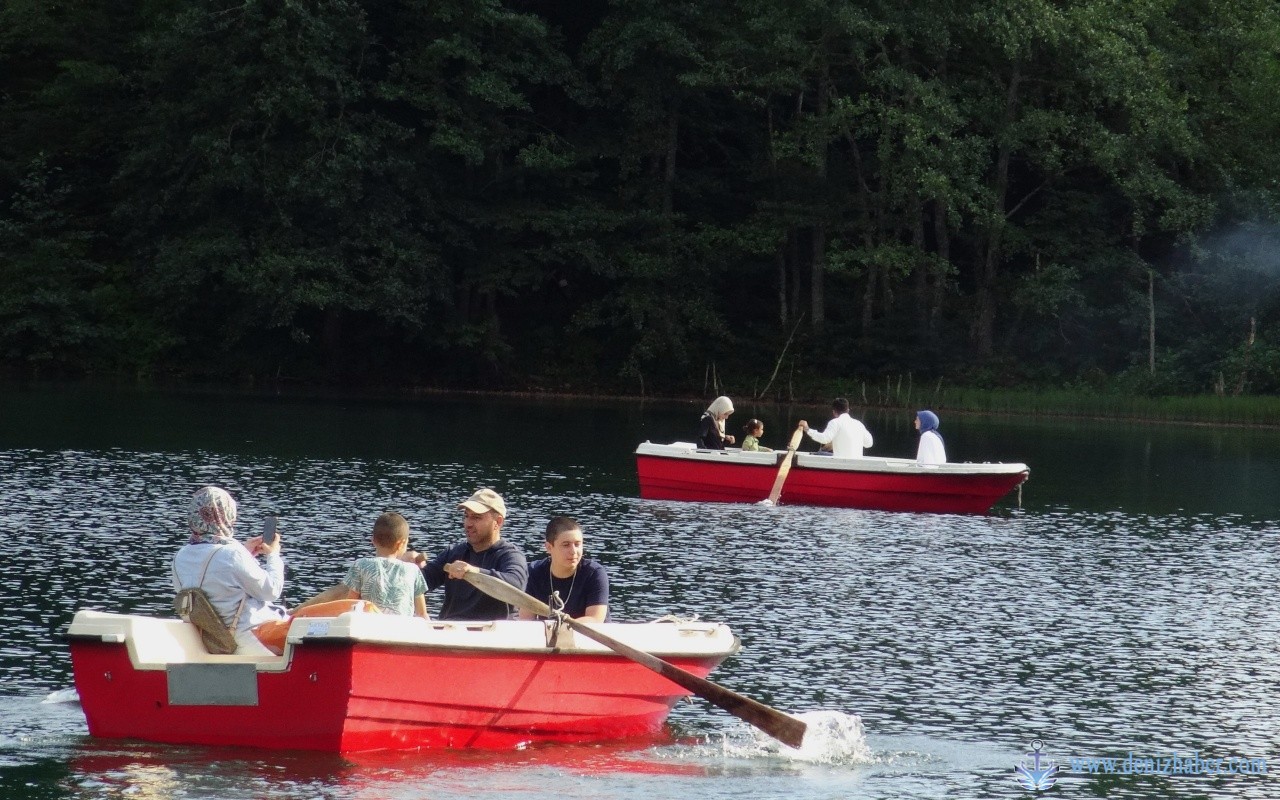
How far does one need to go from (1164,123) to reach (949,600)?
108ft

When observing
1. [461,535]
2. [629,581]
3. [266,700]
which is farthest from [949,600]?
[266,700]

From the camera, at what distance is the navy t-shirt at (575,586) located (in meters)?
10.7

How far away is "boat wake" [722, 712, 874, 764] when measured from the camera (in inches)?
415

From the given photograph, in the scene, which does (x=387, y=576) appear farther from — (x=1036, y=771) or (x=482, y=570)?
(x=1036, y=771)

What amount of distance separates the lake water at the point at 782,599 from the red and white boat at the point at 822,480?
0.57 metres

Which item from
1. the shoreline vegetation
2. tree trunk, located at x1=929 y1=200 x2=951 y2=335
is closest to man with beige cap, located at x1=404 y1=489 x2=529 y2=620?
the shoreline vegetation

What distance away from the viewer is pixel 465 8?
4728 cm

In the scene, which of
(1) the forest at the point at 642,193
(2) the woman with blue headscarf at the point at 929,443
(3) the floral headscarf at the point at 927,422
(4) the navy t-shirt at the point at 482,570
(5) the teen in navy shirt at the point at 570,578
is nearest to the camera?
(4) the navy t-shirt at the point at 482,570

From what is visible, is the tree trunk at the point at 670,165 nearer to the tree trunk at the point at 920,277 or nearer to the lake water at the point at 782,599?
the tree trunk at the point at 920,277

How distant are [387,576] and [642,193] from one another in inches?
1619

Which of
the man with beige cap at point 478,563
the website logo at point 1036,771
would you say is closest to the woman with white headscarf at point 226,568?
the man with beige cap at point 478,563

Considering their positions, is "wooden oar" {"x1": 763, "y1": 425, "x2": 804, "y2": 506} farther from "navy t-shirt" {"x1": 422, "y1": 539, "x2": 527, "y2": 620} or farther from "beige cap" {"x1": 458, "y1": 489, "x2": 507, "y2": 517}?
"beige cap" {"x1": 458, "y1": 489, "x2": 507, "y2": 517}

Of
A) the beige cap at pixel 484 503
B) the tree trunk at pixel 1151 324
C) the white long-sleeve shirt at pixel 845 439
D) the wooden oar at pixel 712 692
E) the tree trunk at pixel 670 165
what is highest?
the tree trunk at pixel 670 165

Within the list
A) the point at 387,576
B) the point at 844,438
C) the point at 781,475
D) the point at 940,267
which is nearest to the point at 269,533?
the point at 387,576
